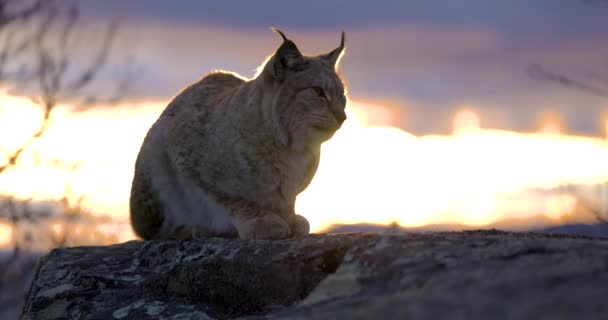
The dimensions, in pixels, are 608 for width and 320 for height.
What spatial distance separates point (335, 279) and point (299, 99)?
2.67 meters

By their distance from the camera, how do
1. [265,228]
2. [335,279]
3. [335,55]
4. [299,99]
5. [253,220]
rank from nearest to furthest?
[335,279]
[265,228]
[253,220]
[299,99]
[335,55]

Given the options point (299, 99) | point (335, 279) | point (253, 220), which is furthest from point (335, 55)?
point (335, 279)

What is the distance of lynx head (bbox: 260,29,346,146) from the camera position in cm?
592

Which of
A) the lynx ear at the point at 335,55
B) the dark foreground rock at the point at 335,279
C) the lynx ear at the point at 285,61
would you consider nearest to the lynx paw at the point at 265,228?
the dark foreground rock at the point at 335,279

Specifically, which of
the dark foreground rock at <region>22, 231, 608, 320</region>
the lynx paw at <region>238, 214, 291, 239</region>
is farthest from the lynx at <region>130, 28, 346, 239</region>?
the dark foreground rock at <region>22, 231, 608, 320</region>

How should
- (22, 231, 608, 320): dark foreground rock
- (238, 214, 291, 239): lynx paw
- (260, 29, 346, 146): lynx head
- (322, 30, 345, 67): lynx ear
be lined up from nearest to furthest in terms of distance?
1. (22, 231, 608, 320): dark foreground rock
2. (238, 214, 291, 239): lynx paw
3. (260, 29, 346, 146): lynx head
4. (322, 30, 345, 67): lynx ear

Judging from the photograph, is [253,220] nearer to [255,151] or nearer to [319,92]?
[255,151]

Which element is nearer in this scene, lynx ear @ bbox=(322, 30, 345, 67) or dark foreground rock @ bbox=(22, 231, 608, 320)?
dark foreground rock @ bbox=(22, 231, 608, 320)

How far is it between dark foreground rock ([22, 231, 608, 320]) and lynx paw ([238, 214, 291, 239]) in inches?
21.2

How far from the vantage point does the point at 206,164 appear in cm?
620

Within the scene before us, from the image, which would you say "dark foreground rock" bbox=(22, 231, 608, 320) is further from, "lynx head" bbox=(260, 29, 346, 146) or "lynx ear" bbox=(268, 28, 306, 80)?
"lynx ear" bbox=(268, 28, 306, 80)

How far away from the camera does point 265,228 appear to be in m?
5.59

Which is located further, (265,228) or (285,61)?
(285,61)

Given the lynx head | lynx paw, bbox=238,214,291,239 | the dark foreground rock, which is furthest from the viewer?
the lynx head
